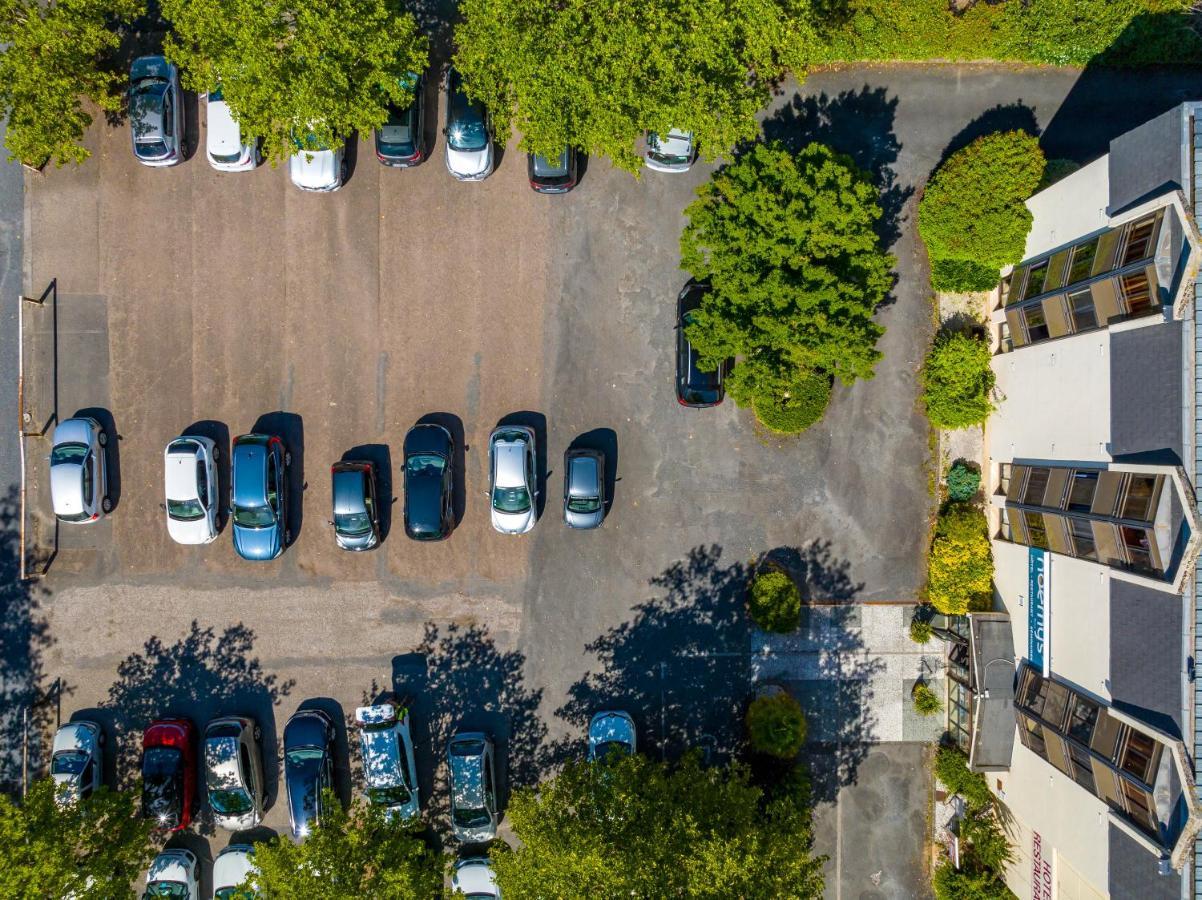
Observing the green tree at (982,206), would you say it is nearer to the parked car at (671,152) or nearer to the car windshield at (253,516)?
the parked car at (671,152)

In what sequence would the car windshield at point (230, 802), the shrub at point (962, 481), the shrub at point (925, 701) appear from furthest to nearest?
the shrub at point (925, 701)
the shrub at point (962, 481)
the car windshield at point (230, 802)

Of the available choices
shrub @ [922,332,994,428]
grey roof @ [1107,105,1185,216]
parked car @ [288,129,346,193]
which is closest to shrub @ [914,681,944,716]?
shrub @ [922,332,994,428]

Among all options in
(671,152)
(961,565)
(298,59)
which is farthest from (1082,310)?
(298,59)

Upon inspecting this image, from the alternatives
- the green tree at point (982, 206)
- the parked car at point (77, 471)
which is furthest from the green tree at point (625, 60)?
the parked car at point (77, 471)

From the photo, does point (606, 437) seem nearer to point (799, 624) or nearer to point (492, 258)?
point (492, 258)

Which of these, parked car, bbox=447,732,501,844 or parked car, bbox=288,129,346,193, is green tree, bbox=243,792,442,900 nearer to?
parked car, bbox=447,732,501,844

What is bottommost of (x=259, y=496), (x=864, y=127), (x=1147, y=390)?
(x=259, y=496)

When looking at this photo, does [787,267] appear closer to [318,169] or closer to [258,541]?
[318,169]
